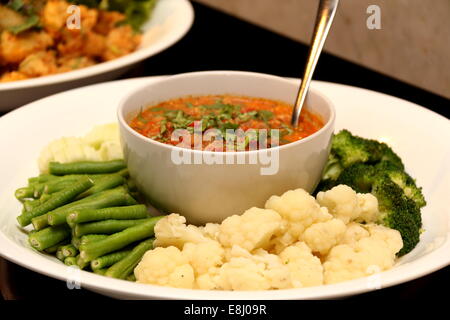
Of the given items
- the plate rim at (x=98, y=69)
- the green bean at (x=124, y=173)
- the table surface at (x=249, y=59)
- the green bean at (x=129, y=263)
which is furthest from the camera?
the table surface at (x=249, y=59)

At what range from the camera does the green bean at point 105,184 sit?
2008 millimetres

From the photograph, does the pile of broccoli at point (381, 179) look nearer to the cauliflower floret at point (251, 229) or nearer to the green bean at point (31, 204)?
the cauliflower floret at point (251, 229)

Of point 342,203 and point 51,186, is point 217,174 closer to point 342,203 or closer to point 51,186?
point 342,203

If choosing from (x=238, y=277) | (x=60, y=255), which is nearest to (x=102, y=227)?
(x=60, y=255)

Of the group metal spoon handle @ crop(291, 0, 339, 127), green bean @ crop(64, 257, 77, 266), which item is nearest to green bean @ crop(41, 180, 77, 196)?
green bean @ crop(64, 257, 77, 266)

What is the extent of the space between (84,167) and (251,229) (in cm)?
72

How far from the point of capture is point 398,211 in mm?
1970

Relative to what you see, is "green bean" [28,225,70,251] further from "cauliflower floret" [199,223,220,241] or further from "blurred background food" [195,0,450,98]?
"blurred background food" [195,0,450,98]

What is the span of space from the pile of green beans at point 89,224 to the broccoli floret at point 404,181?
0.81 metres

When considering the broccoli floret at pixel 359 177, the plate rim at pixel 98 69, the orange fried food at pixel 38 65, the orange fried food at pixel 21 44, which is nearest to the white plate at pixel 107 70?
the plate rim at pixel 98 69

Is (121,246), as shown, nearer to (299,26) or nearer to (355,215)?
(355,215)

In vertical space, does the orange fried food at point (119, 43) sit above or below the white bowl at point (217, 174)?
below
